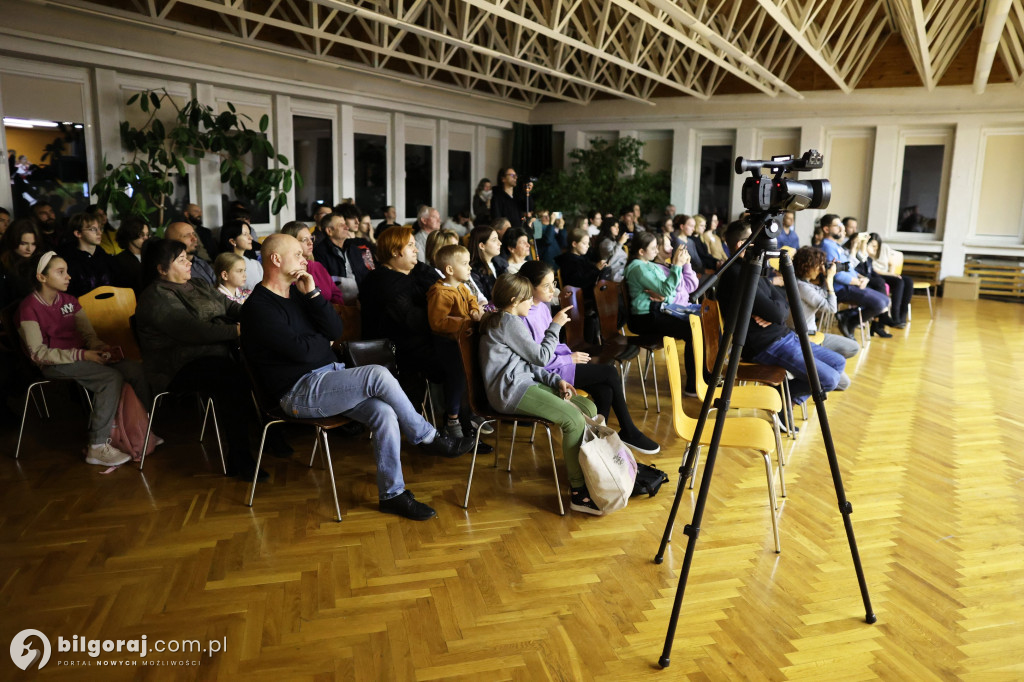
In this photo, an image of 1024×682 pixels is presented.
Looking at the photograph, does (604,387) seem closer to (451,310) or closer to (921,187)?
(451,310)

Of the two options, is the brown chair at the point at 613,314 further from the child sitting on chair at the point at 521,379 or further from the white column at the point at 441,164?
the white column at the point at 441,164

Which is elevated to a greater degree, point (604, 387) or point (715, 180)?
point (715, 180)

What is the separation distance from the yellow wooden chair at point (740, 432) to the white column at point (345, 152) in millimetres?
8179

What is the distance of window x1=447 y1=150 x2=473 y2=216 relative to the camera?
1328cm

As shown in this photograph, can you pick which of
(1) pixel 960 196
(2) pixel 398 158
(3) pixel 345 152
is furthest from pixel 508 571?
(1) pixel 960 196

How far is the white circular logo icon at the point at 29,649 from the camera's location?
2.39 meters

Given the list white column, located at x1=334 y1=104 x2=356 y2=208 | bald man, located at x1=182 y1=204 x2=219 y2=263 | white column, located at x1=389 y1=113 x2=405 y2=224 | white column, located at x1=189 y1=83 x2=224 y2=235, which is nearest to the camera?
bald man, located at x1=182 y1=204 x2=219 y2=263

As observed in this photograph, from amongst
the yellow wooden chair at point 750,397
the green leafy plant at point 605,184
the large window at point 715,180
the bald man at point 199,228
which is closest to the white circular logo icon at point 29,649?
the yellow wooden chair at point 750,397

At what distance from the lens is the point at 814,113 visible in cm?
1272

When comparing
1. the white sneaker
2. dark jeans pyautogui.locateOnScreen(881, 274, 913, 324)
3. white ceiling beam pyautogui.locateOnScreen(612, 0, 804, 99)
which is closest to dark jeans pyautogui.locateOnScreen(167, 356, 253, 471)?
the white sneaker

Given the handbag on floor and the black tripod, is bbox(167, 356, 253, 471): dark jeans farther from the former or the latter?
the black tripod

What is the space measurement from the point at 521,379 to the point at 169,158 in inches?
237

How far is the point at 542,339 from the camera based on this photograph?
13.5 ft

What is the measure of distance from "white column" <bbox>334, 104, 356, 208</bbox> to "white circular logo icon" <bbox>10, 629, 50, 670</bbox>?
8.81m
